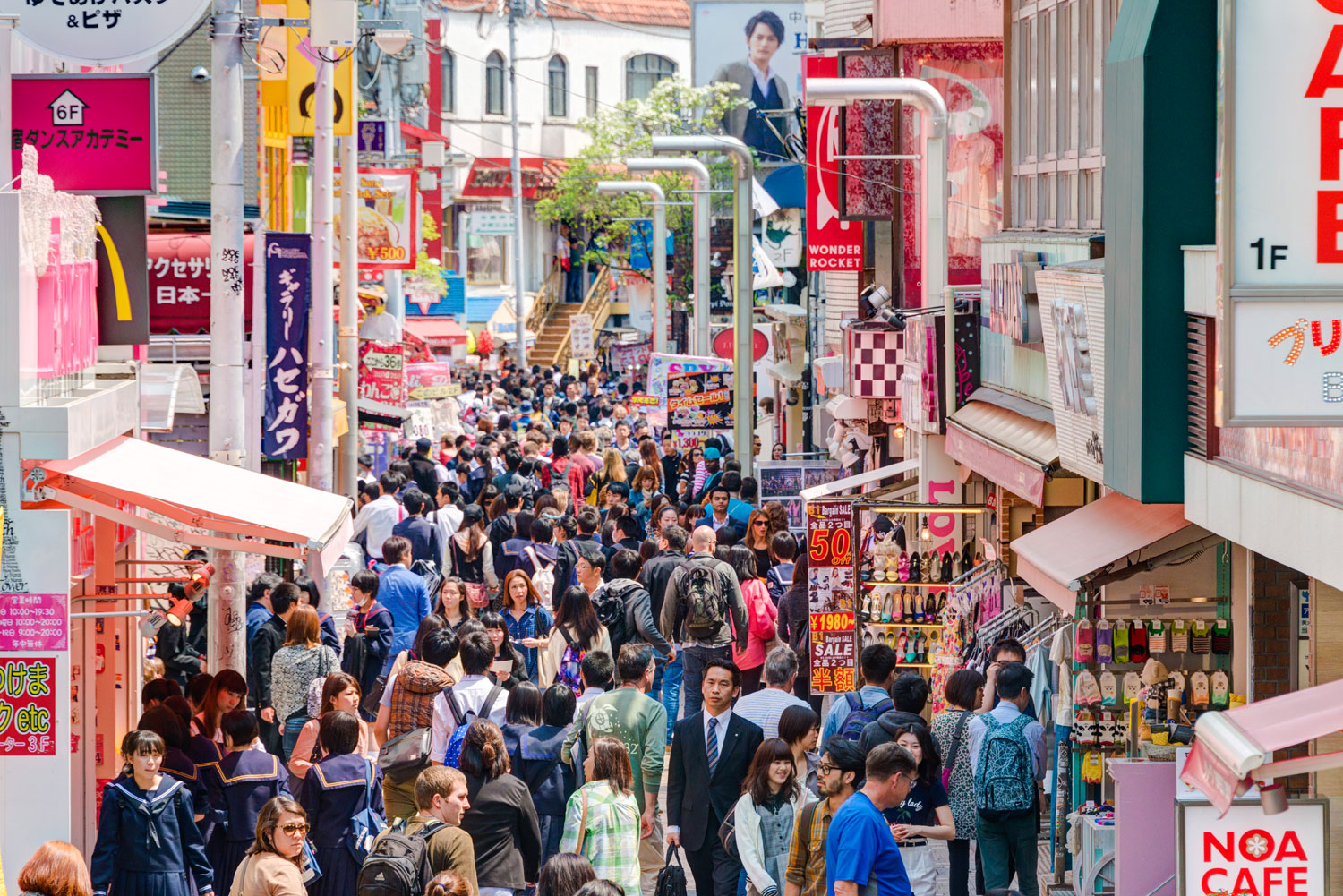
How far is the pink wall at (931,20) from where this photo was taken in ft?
62.8

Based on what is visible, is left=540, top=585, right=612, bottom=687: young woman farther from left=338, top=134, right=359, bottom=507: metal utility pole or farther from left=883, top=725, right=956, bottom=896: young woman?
left=338, top=134, right=359, bottom=507: metal utility pole

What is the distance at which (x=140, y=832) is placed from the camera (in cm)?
827

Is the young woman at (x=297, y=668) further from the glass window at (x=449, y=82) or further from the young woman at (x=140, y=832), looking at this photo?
the glass window at (x=449, y=82)

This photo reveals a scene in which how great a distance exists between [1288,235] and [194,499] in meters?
6.11

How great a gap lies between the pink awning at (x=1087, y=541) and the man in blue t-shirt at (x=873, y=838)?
99.3 inches

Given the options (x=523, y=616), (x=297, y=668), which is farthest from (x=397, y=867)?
(x=523, y=616)

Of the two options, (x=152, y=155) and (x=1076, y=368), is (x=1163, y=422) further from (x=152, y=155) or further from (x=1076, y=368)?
(x=152, y=155)

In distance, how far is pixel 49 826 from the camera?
350 inches

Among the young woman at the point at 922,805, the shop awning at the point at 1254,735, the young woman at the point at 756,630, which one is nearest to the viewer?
the shop awning at the point at 1254,735

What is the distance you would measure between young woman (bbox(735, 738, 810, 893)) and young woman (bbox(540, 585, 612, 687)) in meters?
3.57

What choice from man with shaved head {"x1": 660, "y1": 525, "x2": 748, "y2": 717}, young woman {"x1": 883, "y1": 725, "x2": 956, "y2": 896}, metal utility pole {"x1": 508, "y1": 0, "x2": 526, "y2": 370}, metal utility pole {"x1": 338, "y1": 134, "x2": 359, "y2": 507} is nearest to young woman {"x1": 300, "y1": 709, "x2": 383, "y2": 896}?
young woman {"x1": 883, "y1": 725, "x2": 956, "y2": 896}

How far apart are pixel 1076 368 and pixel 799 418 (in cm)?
2414

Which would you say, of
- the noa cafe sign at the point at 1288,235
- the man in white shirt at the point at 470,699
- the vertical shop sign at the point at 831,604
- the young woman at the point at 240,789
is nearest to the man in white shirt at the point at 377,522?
the vertical shop sign at the point at 831,604

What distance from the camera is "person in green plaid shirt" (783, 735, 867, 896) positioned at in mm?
7965
